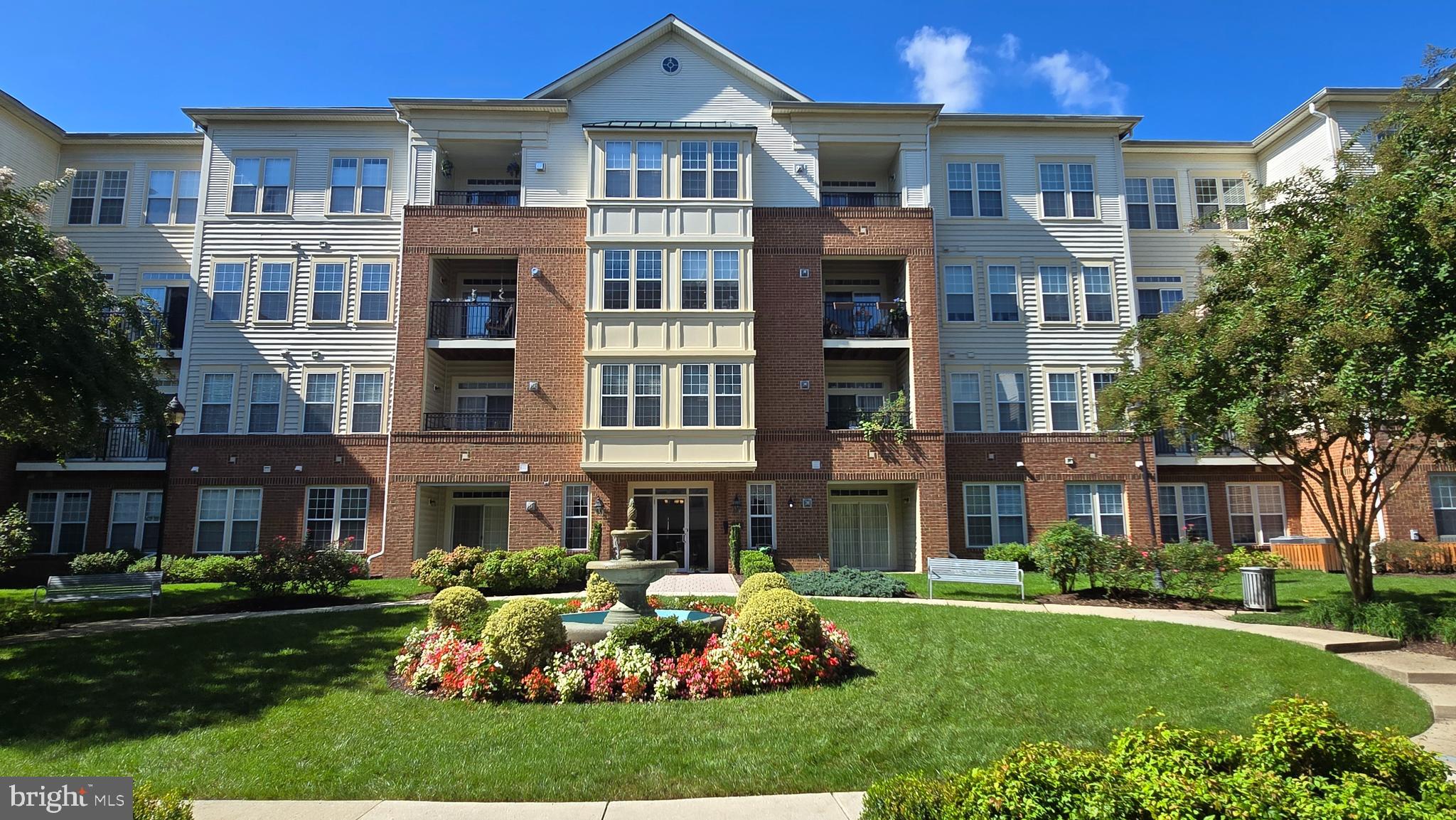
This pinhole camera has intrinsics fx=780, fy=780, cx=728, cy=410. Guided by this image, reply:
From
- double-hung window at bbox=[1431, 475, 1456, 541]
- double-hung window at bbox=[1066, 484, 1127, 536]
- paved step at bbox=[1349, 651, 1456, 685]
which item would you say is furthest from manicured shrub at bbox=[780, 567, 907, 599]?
double-hung window at bbox=[1431, 475, 1456, 541]

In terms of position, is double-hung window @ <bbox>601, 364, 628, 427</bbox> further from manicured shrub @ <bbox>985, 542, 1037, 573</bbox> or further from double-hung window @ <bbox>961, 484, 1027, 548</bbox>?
manicured shrub @ <bbox>985, 542, 1037, 573</bbox>

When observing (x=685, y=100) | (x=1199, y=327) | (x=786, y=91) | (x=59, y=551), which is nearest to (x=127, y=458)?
(x=59, y=551)

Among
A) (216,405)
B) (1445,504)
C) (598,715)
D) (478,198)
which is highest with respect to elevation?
(478,198)

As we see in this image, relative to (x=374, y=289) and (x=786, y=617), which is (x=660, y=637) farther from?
(x=374, y=289)

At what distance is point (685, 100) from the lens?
24.6 metres

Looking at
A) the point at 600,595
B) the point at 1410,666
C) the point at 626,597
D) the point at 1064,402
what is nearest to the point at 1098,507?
the point at 1064,402

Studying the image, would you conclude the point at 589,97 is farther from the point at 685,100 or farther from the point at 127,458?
the point at 127,458

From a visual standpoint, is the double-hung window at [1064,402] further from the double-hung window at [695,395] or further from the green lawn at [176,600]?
the green lawn at [176,600]

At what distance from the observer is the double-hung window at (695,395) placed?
860 inches

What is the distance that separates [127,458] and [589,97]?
17.7 metres

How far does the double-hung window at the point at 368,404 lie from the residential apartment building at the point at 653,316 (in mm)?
88

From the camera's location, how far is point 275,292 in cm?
2381

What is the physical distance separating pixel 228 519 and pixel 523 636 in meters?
18.3

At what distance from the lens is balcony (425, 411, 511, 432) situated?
2320 centimetres
